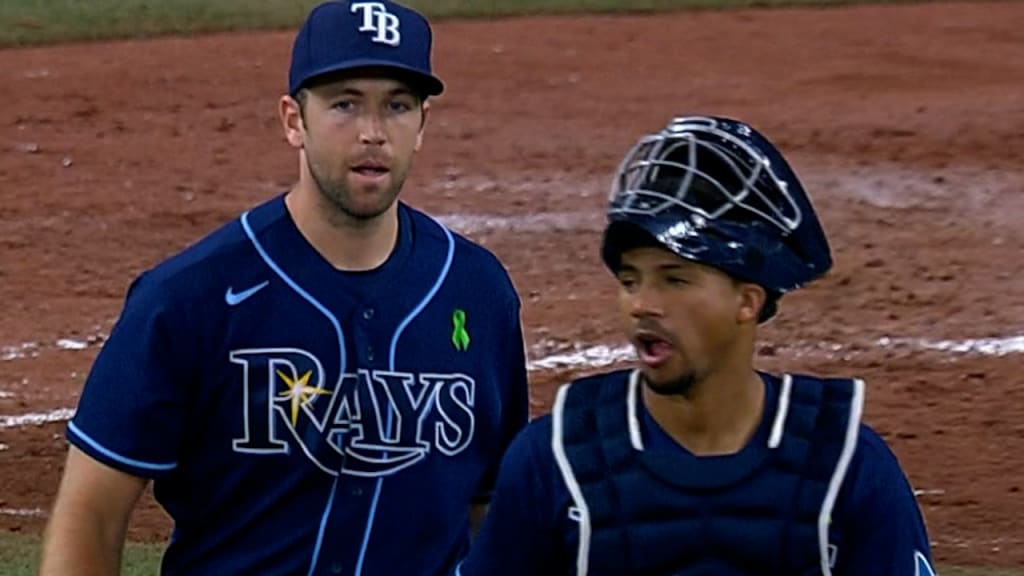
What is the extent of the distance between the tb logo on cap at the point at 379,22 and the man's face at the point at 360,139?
0.20 feet

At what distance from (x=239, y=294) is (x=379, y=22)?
0.47 meters

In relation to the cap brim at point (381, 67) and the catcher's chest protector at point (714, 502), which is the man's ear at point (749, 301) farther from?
the cap brim at point (381, 67)

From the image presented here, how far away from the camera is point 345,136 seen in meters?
3.00

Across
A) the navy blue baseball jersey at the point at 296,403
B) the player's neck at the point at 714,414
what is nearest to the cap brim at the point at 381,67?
the navy blue baseball jersey at the point at 296,403

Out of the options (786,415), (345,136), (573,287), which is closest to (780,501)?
(786,415)

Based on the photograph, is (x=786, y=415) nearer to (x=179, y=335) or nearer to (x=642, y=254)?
(x=642, y=254)

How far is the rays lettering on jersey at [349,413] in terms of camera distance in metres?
3.11

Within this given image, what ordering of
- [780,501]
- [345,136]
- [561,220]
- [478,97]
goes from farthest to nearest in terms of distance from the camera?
[478,97] → [561,220] → [345,136] → [780,501]

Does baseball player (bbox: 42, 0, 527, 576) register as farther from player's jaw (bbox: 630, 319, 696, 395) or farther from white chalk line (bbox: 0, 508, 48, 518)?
white chalk line (bbox: 0, 508, 48, 518)

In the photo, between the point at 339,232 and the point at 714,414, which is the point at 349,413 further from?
the point at 714,414

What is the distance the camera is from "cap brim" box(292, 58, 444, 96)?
3020 millimetres

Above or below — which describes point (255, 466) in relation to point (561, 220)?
above

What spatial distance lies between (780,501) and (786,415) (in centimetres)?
11

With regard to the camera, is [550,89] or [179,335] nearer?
[179,335]
